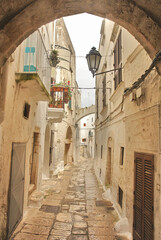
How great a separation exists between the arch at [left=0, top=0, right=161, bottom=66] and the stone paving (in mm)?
3923

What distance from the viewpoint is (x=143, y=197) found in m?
3.39

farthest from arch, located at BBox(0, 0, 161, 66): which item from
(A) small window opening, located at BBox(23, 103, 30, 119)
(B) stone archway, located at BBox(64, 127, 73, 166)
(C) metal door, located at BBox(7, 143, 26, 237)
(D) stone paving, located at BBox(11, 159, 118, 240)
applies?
(B) stone archway, located at BBox(64, 127, 73, 166)

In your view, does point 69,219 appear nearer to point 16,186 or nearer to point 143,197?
point 16,186

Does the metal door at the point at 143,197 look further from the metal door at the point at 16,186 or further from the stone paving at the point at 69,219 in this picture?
the metal door at the point at 16,186

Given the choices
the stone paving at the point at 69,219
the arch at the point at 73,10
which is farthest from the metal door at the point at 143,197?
the arch at the point at 73,10

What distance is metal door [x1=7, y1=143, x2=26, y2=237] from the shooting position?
12.7 ft

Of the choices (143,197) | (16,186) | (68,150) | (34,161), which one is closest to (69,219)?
(16,186)

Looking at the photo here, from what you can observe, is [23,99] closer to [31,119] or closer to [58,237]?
[31,119]

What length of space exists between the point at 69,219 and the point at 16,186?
1.95 m

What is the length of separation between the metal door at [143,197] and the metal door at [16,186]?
2.69 metres

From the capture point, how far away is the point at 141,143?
3658 mm

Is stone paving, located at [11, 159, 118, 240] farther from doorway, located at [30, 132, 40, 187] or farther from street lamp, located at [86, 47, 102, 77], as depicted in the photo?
street lamp, located at [86, 47, 102, 77]

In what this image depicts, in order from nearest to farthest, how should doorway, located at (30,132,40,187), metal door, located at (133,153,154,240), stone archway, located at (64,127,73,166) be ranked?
metal door, located at (133,153,154,240) → doorway, located at (30,132,40,187) → stone archway, located at (64,127,73,166)

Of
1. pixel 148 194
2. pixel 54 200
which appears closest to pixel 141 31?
pixel 148 194
